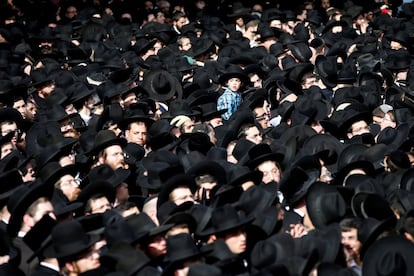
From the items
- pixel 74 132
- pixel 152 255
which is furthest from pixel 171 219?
pixel 74 132

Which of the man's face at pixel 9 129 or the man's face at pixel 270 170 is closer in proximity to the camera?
the man's face at pixel 270 170

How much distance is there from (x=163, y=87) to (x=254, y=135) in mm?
2834

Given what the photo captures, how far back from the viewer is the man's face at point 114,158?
1017cm

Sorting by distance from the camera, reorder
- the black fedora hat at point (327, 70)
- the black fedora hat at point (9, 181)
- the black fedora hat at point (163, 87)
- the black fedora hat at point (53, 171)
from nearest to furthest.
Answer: the black fedora hat at point (9, 181) → the black fedora hat at point (53, 171) → the black fedora hat at point (163, 87) → the black fedora hat at point (327, 70)

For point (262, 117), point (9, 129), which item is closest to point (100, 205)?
point (9, 129)

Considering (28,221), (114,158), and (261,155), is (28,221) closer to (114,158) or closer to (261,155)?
(114,158)

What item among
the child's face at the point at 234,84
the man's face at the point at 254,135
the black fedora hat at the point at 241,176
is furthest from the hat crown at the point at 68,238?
the child's face at the point at 234,84

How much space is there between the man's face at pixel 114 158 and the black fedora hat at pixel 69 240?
242cm

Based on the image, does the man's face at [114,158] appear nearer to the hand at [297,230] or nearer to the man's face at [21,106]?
the hand at [297,230]

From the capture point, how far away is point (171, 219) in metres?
7.86

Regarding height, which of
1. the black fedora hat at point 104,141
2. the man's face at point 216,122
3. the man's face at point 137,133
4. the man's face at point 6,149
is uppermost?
the black fedora hat at point 104,141

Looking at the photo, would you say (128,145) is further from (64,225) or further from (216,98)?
(64,225)

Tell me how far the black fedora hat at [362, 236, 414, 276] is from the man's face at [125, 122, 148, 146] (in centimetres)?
459

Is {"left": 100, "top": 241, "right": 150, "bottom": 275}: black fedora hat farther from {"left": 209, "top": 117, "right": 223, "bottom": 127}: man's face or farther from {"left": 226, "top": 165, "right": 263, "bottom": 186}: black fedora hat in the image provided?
{"left": 209, "top": 117, "right": 223, "bottom": 127}: man's face
